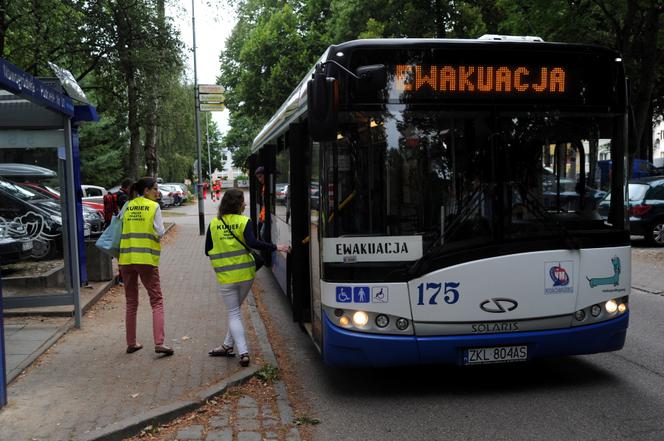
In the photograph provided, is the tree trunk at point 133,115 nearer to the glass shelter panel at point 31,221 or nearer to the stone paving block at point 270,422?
the glass shelter panel at point 31,221

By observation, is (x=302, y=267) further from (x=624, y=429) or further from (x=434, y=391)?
(x=624, y=429)

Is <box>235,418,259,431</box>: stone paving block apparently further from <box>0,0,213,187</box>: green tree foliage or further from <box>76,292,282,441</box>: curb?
<box>0,0,213,187</box>: green tree foliage

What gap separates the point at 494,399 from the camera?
525 centimetres

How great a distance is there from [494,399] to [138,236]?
365 cm

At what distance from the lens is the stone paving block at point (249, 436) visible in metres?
4.50

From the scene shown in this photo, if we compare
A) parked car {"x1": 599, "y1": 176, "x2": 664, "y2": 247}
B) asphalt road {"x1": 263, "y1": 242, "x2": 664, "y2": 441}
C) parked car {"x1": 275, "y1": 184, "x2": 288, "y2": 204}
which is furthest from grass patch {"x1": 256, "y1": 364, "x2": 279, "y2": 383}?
parked car {"x1": 599, "y1": 176, "x2": 664, "y2": 247}

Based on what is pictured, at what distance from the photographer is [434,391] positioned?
5500mm

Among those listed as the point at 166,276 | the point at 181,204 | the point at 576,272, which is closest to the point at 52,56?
the point at 166,276

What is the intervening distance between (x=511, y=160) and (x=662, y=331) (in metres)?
4.03

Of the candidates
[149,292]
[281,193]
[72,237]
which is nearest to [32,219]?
[72,237]

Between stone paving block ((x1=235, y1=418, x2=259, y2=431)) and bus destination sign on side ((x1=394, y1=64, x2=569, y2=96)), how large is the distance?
108 inches

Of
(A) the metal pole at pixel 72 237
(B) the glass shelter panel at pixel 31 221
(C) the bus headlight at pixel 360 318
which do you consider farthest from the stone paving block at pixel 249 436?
(B) the glass shelter panel at pixel 31 221

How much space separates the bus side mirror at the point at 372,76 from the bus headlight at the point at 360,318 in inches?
67.9

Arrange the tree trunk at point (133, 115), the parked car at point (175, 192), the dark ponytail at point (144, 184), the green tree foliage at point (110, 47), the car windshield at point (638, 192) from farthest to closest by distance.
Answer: the parked car at point (175, 192) < the tree trunk at point (133, 115) < the car windshield at point (638, 192) < the green tree foliage at point (110, 47) < the dark ponytail at point (144, 184)
